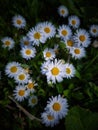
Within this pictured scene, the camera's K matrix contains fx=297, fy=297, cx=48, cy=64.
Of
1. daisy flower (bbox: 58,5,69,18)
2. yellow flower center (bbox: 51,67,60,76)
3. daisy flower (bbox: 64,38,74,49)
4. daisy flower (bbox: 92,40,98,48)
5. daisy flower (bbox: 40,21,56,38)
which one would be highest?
daisy flower (bbox: 58,5,69,18)

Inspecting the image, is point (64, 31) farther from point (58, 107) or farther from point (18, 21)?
point (58, 107)

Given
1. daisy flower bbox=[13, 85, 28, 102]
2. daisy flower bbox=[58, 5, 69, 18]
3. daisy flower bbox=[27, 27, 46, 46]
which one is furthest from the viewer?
daisy flower bbox=[58, 5, 69, 18]

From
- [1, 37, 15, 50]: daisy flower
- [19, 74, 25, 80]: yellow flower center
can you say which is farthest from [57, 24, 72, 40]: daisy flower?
[19, 74, 25, 80]: yellow flower center

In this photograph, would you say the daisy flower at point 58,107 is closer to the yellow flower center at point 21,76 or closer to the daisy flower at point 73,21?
the yellow flower center at point 21,76

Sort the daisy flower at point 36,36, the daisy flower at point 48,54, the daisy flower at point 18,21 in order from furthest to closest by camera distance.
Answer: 1. the daisy flower at point 18,21
2. the daisy flower at point 36,36
3. the daisy flower at point 48,54

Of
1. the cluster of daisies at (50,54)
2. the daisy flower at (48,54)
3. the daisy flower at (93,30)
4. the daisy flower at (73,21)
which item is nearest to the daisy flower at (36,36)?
the cluster of daisies at (50,54)

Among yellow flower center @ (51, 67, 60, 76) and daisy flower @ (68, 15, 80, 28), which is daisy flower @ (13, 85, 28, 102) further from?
daisy flower @ (68, 15, 80, 28)

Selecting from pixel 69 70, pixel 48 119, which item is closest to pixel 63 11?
pixel 69 70

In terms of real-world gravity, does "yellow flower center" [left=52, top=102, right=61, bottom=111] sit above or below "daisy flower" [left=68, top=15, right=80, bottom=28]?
below
